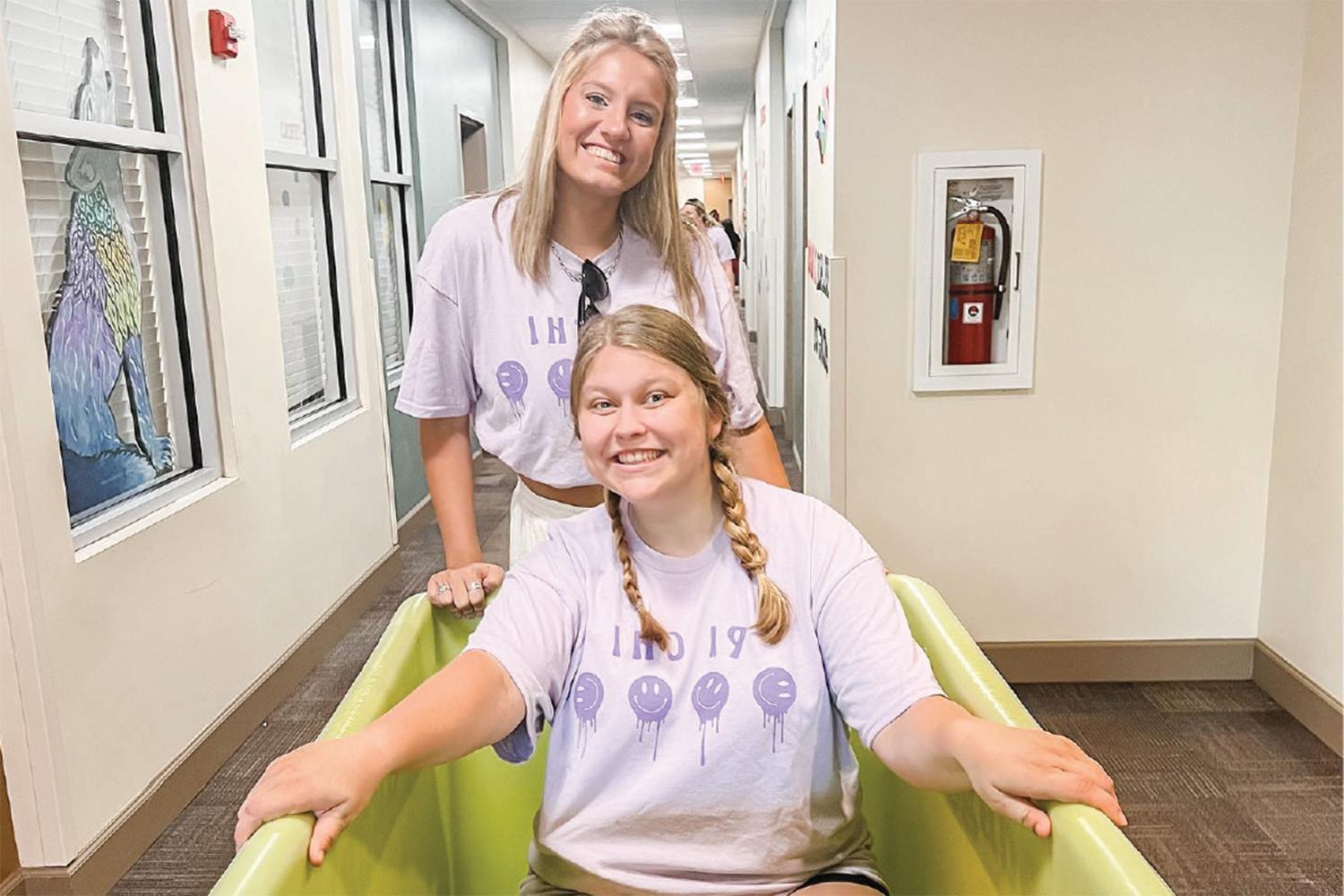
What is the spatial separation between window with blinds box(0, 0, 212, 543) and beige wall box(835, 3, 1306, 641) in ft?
5.76

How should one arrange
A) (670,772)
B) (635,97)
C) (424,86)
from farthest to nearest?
(424,86) → (635,97) → (670,772)

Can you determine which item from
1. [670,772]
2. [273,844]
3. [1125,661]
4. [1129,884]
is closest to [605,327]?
[670,772]

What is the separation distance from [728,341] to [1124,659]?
204 centimetres

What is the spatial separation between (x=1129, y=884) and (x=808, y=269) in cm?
361

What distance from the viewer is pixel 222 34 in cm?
295

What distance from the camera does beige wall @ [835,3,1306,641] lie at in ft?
9.10

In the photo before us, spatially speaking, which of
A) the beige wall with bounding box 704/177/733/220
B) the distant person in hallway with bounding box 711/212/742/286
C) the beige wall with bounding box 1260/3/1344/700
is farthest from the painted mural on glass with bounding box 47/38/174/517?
the beige wall with bounding box 704/177/733/220

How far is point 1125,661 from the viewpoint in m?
3.11

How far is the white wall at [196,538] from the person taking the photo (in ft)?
6.93

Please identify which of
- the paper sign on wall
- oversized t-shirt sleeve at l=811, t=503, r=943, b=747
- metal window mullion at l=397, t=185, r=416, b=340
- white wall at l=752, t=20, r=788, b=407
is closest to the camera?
oversized t-shirt sleeve at l=811, t=503, r=943, b=747

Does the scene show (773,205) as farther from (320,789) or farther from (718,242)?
(320,789)

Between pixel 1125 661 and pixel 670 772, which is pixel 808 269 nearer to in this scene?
pixel 1125 661

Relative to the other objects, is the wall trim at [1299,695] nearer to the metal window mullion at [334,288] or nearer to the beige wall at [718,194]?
the metal window mullion at [334,288]

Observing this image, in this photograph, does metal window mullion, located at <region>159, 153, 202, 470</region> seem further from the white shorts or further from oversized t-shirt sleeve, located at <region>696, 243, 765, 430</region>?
oversized t-shirt sleeve, located at <region>696, 243, 765, 430</region>
